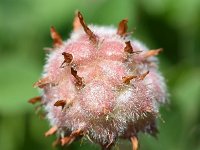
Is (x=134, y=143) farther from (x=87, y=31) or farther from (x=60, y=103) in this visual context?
(x=87, y=31)

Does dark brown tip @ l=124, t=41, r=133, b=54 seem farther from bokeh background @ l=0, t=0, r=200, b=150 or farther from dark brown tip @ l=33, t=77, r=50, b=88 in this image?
bokeh background @ l=0, t=0, r=200, b=150

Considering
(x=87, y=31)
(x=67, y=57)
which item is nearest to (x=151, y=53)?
(x=87, y=31)

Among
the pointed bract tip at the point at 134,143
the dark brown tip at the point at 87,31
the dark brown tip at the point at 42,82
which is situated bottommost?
the pointed bract tip at the point at 134,143

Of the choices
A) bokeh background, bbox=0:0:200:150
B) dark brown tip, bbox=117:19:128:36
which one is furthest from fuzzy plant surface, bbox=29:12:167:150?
bokeh background, bbox=0:0:200:150

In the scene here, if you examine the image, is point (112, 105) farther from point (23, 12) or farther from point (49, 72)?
point (23, 12)

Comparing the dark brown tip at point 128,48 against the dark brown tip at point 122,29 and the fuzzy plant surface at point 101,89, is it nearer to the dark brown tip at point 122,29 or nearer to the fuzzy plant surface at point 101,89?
the fuzzy plant surface at point 101,89

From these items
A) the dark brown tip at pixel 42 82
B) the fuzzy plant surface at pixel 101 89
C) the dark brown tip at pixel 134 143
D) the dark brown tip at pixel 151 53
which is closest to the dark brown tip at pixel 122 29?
the fuzzy plant surface at pixel 101 89
